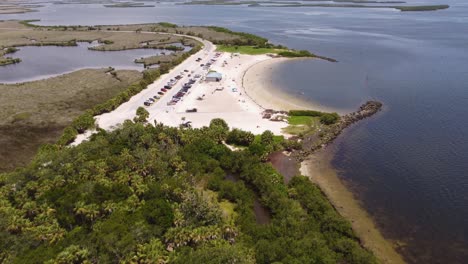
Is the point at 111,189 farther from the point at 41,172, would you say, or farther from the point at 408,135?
the point at 408,135

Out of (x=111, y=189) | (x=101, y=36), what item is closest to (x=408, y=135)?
(x=111, y=189)

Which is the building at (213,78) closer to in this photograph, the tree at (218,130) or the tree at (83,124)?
→ the tree at (218,130)

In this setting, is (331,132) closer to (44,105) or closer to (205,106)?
(205,106)

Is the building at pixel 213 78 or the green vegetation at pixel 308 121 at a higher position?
the building at pixel 213 78

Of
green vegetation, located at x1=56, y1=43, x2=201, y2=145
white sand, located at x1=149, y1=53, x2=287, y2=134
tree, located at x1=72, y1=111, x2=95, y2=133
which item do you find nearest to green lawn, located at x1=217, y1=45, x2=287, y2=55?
green vegetation, located at x1=56, y1=43, x2=201, y2=145


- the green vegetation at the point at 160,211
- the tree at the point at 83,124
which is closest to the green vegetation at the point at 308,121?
the green vegetation at the point at 160,211

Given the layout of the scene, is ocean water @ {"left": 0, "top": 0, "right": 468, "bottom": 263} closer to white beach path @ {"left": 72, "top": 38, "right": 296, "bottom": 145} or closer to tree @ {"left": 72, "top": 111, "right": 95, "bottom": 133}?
white beach path @ {"left": 72, "top": 38, "right": 296, "bottom": 145}
